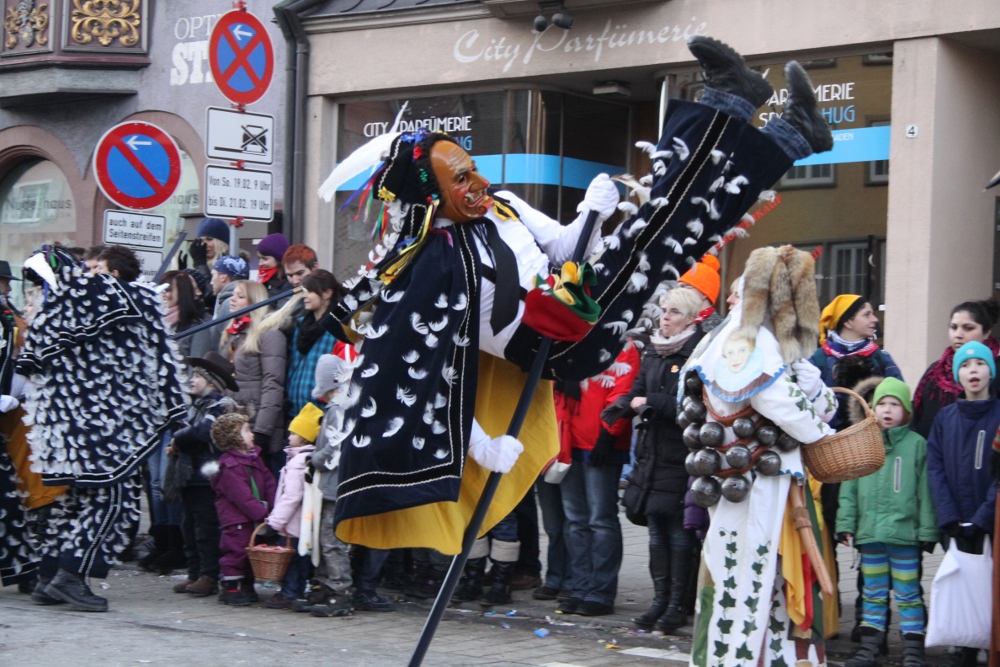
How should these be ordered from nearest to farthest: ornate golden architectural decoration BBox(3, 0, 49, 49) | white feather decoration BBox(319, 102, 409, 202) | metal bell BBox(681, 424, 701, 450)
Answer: white feather decoration BBox(319, 102, 409, 202) < metal bell BBox(681, 424, 701, 450) < ornate golden architectural decoration BBox(3, 0, 49, 49)

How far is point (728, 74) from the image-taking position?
4.14m

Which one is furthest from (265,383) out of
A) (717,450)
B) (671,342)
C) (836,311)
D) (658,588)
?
(717,450)

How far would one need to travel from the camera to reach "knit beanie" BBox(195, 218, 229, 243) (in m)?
11.9

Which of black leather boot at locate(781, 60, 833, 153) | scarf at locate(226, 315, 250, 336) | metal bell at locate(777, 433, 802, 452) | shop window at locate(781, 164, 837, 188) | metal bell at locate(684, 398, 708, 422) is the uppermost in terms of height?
Result: shop window at locate(781, 164, 837, 188)

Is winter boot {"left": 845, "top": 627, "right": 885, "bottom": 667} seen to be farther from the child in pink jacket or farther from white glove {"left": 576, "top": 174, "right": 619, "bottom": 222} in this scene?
white glove {"left": 576, "top": 174, "right": 619, "bottom": 222}

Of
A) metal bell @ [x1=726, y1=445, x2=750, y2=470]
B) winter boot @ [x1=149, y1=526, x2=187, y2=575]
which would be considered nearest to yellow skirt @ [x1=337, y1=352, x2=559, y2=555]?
metal bell @ [x1=726, y1=445, x2=750, y2=470]

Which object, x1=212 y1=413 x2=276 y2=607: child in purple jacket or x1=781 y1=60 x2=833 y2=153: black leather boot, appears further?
x1=212 y1=413 x2=276 y2=607: child in purple jacket

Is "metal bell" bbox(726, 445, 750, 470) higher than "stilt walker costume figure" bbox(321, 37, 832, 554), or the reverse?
"stilt walker costume figure" bbox(321, 37, 832, 554)

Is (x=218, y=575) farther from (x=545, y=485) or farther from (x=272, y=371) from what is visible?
(x=545, y=485)

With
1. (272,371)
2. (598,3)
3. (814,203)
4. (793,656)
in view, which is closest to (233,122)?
(272,371)

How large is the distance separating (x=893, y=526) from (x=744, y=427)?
1485mm

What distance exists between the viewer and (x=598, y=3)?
41.5 ft

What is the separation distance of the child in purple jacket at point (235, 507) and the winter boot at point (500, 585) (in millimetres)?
1428

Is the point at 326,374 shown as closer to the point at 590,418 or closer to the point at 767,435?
the point at 590,418
